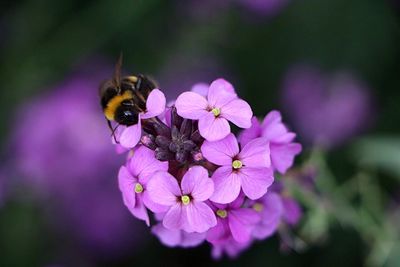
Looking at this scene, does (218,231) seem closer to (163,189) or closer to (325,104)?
(163,189)

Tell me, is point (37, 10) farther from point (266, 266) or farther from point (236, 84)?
point (266, 266)

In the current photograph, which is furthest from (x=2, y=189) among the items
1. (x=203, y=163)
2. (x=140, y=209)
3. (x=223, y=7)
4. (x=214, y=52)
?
(x=203, y=163)

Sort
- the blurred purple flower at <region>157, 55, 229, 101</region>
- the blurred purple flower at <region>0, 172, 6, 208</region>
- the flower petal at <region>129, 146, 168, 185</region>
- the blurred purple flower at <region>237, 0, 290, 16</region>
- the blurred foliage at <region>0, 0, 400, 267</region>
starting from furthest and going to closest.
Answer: the blurred purple flower at <region>237, 0, 290, 16</region>
the blurred purple flower at <region>157, 55, 229, 101</region>
the blurred purple flower at <region>0, 172, 6, 208</region>
the blurred foliage at <region>0, 0, 400, 267</region>
the flower petal at <region>129, 146, 168, 185</region>

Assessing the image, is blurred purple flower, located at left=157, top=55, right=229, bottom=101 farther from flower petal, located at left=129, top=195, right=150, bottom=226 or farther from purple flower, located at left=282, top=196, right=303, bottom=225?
flower petal, located at left=129, top=195, right=150, bottom=226

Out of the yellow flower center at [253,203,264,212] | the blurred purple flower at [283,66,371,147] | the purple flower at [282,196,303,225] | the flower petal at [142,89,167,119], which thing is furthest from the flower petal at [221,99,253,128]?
the blurred purple flower at [283,66,371,147]

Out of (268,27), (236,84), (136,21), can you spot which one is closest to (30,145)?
(136,21)
